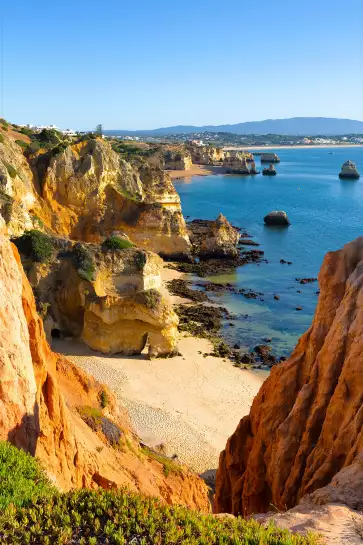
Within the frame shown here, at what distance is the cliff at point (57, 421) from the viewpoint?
10961mm

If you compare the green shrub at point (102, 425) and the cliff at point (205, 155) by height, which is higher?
the cliff at point (205, 155)

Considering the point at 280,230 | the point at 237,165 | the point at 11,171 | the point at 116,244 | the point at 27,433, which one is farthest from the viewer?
the point at 237,165

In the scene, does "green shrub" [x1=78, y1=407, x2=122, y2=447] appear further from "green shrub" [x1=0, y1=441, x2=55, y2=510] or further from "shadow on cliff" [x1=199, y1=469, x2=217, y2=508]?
"green shrub" [x1=0, y1=441, x2=55, y2=510]

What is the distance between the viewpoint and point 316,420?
41.2 ft

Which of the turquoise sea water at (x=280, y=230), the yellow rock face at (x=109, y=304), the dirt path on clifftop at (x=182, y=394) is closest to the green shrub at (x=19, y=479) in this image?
the dirt path on clifftop at (x=182, y=394)

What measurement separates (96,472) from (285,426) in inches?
196

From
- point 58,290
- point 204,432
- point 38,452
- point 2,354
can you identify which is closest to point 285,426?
point 38,452

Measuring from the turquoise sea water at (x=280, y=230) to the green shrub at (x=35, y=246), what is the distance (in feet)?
44.4

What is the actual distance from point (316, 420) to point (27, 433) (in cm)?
678

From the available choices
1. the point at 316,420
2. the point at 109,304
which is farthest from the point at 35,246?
the point at 316,420

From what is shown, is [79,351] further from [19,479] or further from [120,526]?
[120,526]

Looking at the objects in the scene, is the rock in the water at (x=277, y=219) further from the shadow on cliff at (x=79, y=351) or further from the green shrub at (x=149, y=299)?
the green shrub at (x=149, y=299)

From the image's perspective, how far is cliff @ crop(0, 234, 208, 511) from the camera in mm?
10961

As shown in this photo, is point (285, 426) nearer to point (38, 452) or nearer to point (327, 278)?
point (327, 278)
